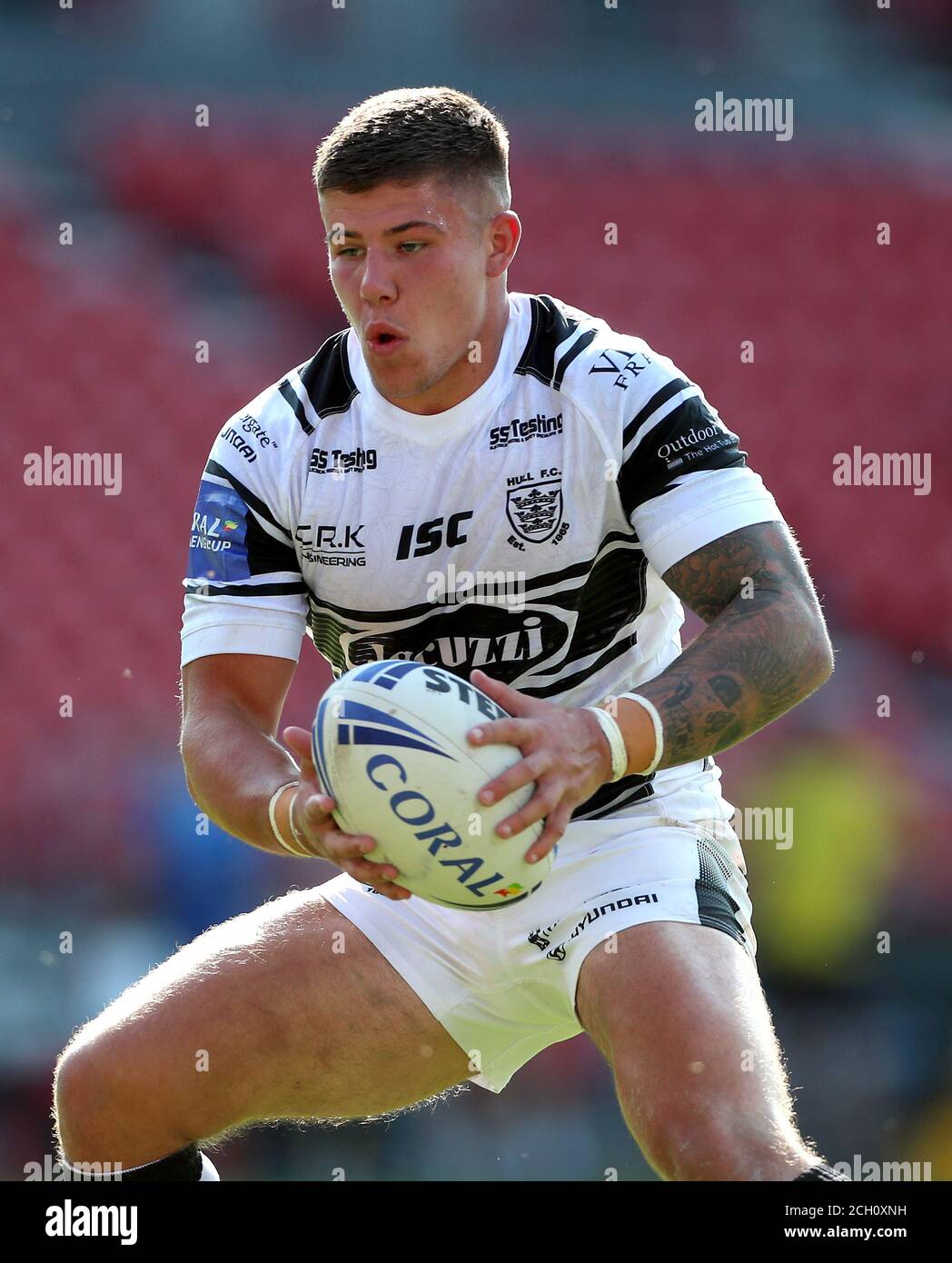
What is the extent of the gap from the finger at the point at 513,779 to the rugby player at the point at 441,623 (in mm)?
404

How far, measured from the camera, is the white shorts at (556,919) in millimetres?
3434

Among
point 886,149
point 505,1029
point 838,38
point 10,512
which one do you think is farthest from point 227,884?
point 838,38

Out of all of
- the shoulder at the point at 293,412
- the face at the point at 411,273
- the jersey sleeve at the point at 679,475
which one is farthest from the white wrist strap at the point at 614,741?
the shoulder at the point at 293,412

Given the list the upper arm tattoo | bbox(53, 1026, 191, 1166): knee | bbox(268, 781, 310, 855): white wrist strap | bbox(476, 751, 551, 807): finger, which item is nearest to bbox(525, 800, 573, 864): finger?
bbox(476, 751, 551, 807): finger

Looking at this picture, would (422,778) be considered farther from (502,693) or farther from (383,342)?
(383,342)

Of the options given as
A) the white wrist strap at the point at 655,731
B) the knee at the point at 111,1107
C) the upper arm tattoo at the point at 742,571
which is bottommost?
the knee at the point at 111,1107

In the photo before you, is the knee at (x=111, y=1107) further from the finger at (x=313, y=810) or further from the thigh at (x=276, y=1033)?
the finger at (x=313, y=810)

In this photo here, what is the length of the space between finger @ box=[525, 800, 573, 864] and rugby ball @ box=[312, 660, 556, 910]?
0.05ft

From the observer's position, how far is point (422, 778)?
2949 millimetres

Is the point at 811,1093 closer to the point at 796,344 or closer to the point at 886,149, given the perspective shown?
the point at 796,344

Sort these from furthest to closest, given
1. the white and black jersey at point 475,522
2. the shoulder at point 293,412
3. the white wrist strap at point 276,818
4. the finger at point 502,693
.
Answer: the shoulder at point 293,412, the white and black jersey at point 475,522, the white wrist strap at point 276,818, the finger at point 502,693

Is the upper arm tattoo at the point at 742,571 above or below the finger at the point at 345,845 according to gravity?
above

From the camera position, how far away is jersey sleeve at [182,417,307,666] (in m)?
3.72
